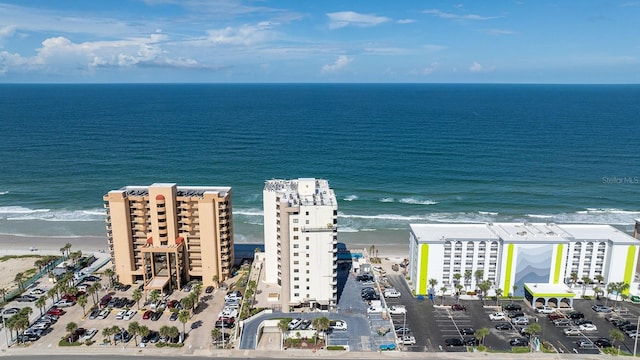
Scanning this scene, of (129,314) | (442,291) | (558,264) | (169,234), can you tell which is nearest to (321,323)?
(442,291)

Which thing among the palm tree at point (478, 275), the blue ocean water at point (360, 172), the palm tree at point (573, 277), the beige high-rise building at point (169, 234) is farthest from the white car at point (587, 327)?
the beige high-rise building at point (169, 234)

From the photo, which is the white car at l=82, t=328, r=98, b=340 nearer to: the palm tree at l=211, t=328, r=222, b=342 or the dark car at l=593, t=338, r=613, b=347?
the palm tree at l=211, t=328, r=222, b=342

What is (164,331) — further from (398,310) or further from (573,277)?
(573,277)

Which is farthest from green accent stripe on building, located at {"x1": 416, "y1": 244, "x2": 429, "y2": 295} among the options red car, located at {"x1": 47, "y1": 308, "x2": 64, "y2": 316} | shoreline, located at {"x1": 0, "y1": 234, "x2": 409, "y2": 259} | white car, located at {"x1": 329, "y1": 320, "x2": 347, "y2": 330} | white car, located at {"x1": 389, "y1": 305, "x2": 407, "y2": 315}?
red car, located at {"x1": 47, "y1": 308, "x2": 64, "y2": 316}

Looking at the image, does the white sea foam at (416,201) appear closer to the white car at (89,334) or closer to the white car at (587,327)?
the white car at (587,327)

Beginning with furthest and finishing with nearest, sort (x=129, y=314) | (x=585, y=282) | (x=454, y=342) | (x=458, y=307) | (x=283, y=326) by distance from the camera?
1. (x=585, y=282)
2. (x=458, y=307)
3. (x=129, y=314)
4. (x=454, y=342)
5. (x=283, y=326)

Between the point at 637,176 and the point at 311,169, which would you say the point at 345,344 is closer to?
the point at 311,169
